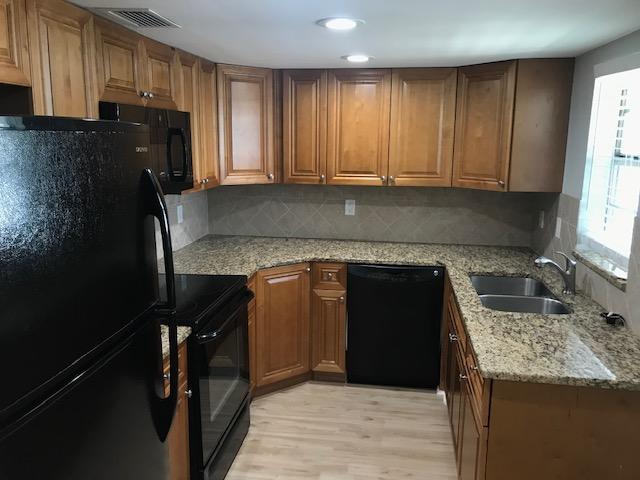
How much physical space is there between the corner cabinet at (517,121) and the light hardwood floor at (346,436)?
1.54 meters

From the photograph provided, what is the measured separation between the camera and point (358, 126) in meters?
3.51

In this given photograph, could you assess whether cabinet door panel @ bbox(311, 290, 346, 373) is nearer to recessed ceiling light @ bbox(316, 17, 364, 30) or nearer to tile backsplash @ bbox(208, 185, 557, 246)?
tile backsplash @ bbox(208, 185, 557, 246)

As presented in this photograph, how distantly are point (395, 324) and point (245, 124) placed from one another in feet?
5.48

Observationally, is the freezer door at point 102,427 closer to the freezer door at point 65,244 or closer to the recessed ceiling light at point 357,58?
the freezer door at point 65,244

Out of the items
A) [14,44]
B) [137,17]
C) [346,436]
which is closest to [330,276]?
[346,436]

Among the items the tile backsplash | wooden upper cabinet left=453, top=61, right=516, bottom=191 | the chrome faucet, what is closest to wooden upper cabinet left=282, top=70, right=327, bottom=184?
the tile backsplash

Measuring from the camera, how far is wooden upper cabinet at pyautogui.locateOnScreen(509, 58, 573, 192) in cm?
302

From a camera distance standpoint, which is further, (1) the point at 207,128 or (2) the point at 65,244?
(1) the point at 207,128

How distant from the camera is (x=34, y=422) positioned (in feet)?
3.12

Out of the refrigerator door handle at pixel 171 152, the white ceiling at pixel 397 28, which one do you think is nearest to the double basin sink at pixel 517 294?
the white ceiling at pixel 397 28

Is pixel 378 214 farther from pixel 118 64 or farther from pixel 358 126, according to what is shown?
pixel 118 64

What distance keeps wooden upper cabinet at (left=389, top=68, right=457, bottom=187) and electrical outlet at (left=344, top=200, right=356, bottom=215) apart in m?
0.45

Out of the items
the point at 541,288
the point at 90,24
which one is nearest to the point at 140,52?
the point at 90,24

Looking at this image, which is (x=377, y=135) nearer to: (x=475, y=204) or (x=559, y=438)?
(x=475, y=204)
